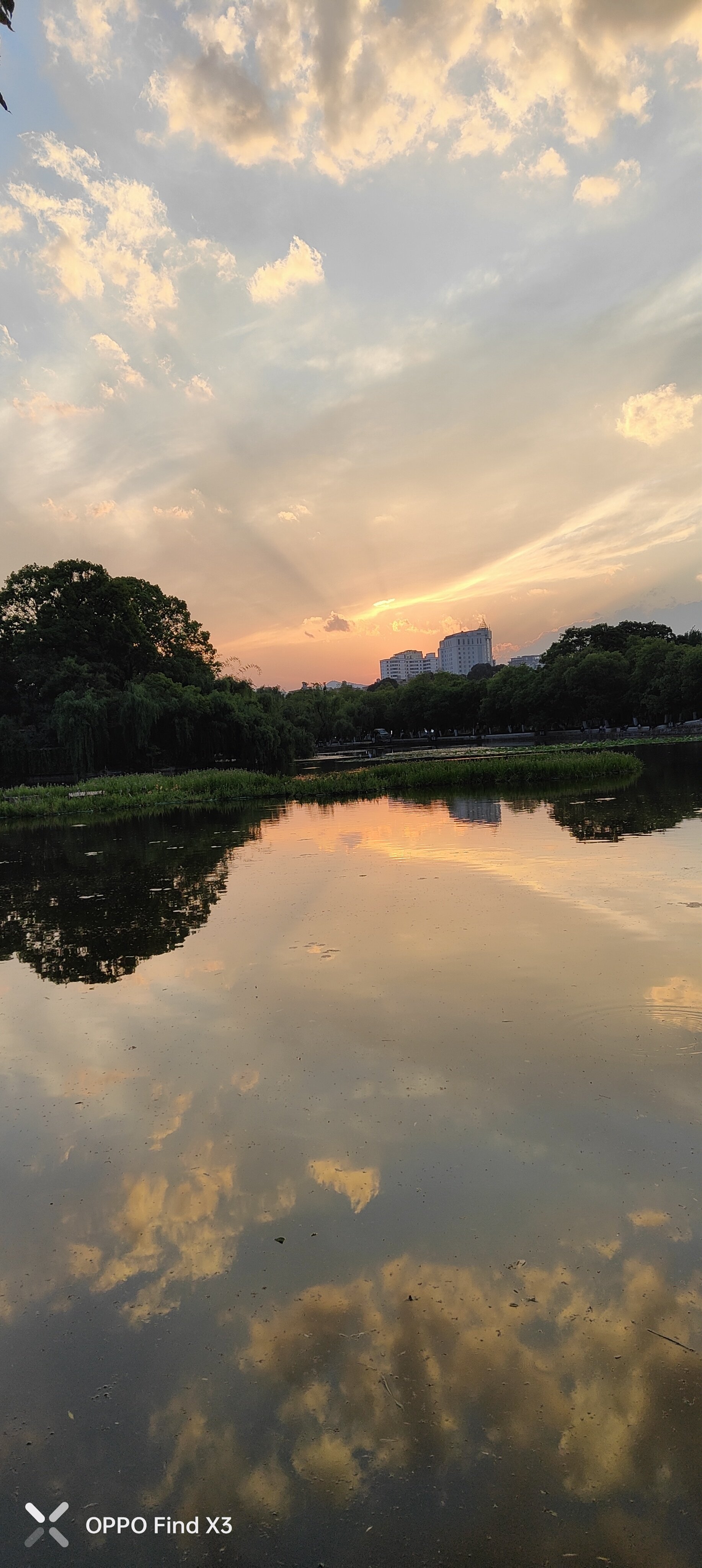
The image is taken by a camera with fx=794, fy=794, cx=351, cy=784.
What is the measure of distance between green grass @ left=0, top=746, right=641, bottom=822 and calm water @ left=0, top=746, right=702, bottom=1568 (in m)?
23.2

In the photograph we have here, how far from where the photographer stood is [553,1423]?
9.87 feet

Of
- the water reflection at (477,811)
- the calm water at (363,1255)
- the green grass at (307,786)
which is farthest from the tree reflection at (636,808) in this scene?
the calm water at (363,1255)

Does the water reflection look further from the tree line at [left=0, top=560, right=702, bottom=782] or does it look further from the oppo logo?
the tree line at [left=0, top=560, right=702, bottom=782]

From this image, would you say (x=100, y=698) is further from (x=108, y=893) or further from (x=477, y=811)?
(x=108, y=893)

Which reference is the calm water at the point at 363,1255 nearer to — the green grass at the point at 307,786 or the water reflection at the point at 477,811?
the water reflection at the point at 477,811

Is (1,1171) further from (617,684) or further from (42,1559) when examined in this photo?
(617,684)

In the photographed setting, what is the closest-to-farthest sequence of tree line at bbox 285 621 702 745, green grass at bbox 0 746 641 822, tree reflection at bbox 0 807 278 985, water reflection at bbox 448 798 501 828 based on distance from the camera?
tree reflection at bbox 0 807 278 985, water reflection at bbox 448 798 501 828, green grass at bbox 0 746 641 822, tree line at bbox 285 621 702 745

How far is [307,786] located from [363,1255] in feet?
104

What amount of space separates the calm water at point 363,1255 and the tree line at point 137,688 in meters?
37.2

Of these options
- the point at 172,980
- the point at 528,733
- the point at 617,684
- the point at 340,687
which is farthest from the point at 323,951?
the point at 340,687

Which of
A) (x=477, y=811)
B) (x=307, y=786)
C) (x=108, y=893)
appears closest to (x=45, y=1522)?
(x=108, y=893)

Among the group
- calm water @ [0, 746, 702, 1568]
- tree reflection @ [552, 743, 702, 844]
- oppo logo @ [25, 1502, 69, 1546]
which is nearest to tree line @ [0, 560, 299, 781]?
tree reflection @ [552, 743, 702, 844]

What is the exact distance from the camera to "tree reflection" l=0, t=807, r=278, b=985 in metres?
10.8

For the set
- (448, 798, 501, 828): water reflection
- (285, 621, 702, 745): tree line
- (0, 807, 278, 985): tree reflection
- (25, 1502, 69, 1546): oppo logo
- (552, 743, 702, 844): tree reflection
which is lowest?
(552, 743, 702, 844): tree reflection
